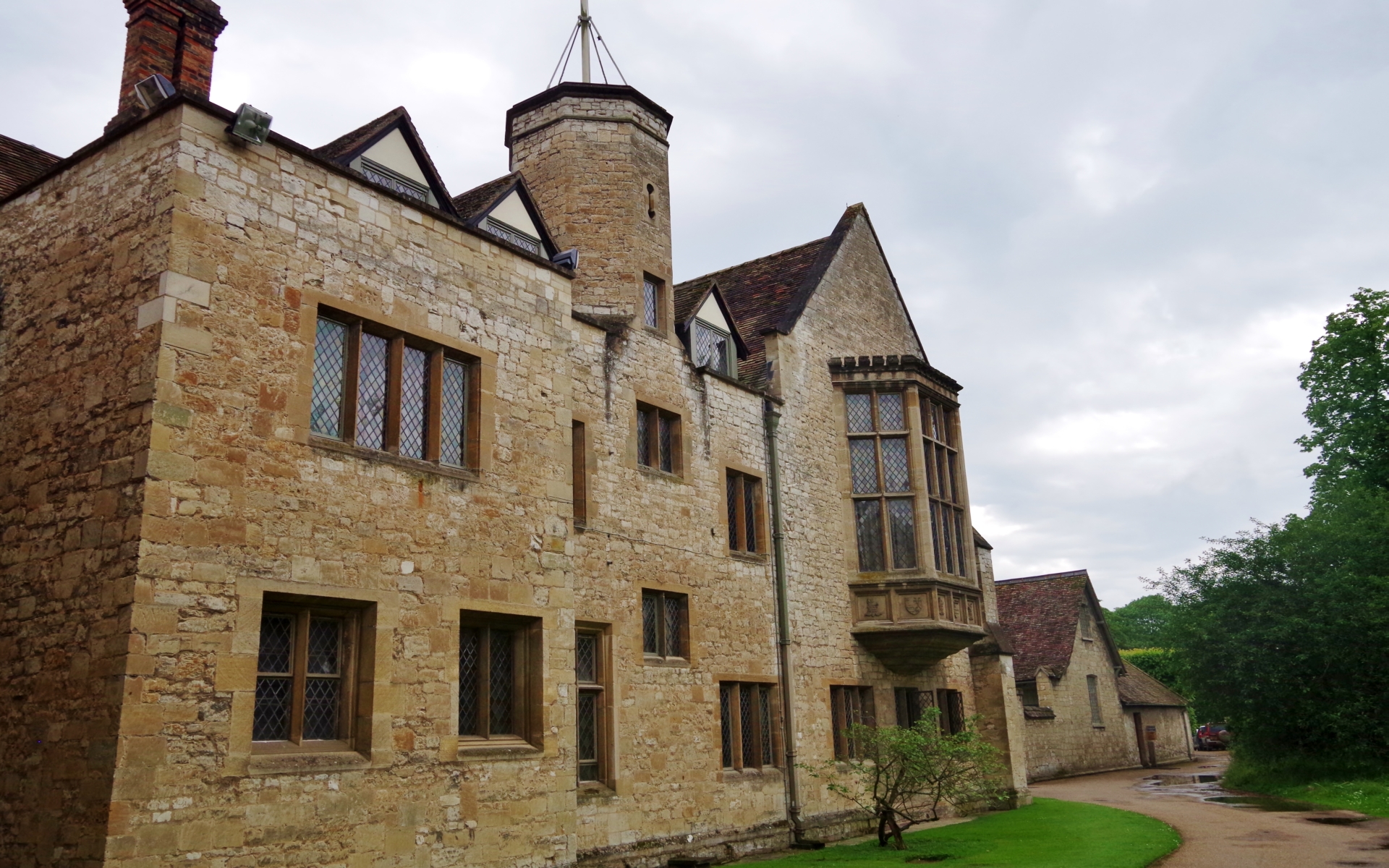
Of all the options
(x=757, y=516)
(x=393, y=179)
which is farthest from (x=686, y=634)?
(x=393, y=179)

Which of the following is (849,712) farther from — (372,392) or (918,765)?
(372,392)

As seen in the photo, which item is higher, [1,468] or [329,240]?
[329,240]

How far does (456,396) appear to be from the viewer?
11.3m

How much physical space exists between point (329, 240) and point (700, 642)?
329 inches

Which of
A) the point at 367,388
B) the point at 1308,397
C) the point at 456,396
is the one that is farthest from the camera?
the point at 1308,397

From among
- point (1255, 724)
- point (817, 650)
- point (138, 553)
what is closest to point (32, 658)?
point (138, 553)

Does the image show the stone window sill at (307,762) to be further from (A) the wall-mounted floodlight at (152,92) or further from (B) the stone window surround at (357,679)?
(A) the wall-mounted floodlight at (152,92)

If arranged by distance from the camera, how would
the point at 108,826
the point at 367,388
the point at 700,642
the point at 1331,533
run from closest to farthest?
the point at 108,826 < the point at 367,388 < the point at 700,642 < the point at 1331,533

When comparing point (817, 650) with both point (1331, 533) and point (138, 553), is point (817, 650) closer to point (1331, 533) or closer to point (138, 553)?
point (138, 553)

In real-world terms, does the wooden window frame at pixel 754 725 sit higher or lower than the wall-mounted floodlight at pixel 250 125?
lower

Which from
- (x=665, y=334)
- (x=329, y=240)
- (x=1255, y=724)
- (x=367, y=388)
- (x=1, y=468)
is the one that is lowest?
(x=1255, y=724)

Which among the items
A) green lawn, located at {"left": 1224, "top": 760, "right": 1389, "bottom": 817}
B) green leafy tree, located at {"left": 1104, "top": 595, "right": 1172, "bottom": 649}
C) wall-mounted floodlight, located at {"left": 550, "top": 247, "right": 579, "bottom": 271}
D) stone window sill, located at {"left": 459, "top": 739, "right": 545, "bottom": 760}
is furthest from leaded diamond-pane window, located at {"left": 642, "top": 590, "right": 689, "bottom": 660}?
green leafy tree, located at {"left": 1104, "top": 595, "right": 1172, "bottom": 649}

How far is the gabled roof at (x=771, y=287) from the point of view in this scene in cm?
1934

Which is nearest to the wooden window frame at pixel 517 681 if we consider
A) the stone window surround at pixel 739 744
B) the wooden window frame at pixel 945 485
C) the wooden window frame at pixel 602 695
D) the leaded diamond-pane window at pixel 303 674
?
the leaded diamond-pane window at pixel 303 674
